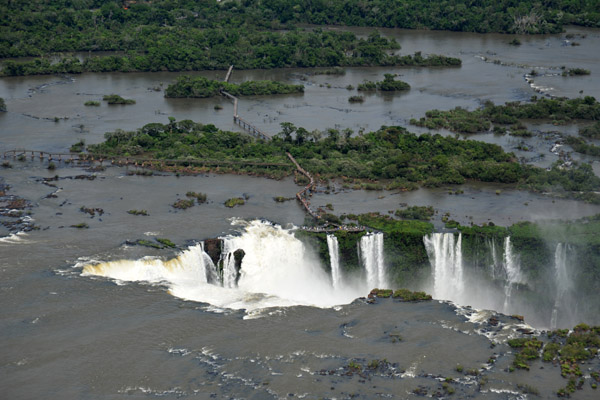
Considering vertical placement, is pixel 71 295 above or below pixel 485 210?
below

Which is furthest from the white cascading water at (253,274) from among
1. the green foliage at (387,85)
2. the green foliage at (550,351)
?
the green foliage at (387,85)

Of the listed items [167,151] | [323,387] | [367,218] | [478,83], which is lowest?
[323,387]

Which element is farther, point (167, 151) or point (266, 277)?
point (167, 151)

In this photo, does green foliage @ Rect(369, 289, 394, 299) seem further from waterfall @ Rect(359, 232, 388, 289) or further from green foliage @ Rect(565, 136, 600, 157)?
green foliage @ Rect(565, 136, 600, 157)

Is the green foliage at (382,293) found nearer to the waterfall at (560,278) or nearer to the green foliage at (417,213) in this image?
the green foliage at (417,213)

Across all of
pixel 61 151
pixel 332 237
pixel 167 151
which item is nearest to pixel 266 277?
pixel 332 237

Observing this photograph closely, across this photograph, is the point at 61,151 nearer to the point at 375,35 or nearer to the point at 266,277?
the point at 266,277

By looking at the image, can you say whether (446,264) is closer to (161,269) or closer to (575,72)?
(161,269)

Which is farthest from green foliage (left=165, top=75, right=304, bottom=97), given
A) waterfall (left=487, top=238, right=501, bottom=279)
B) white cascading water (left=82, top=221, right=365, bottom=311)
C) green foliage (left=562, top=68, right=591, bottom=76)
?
waterfall (left=487, top=238, right=501, bottom=279)
